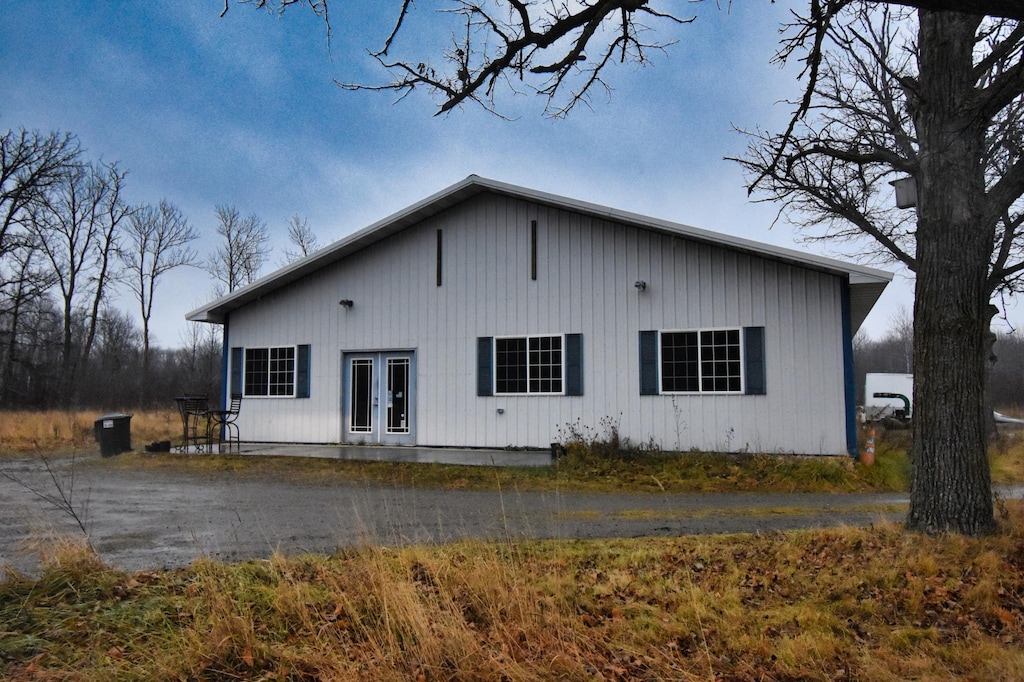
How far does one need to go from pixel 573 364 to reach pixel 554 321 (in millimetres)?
1009

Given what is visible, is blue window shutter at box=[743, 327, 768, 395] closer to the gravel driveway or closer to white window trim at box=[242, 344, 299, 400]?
the gravel driveway

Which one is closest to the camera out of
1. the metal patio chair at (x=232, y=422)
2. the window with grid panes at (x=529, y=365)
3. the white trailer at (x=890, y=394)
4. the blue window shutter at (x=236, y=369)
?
the window with grid panes at (x=529, y=365)

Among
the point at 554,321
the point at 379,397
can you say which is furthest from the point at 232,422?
the point at 554,321

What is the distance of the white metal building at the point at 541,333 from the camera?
13.0 meters

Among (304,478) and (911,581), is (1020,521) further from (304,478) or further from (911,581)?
(304,478)

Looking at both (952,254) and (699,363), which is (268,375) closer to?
→ (699,363)

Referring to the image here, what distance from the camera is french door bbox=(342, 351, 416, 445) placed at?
53.0 ft

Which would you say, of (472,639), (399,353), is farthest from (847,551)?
(399,353)

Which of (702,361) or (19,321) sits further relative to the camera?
(19,321)

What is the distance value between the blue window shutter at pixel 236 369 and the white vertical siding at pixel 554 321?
0.26 meters

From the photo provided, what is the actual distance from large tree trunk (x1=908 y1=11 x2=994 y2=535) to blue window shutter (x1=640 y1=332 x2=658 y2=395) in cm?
761

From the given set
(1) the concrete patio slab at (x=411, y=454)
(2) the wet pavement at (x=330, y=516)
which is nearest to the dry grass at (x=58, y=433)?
(1) the concrete patio slab at (x=411, y=454)

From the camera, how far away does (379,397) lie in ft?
54.0

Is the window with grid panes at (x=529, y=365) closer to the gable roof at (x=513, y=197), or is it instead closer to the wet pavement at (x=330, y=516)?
the gable roof at (x=513, y=197)
